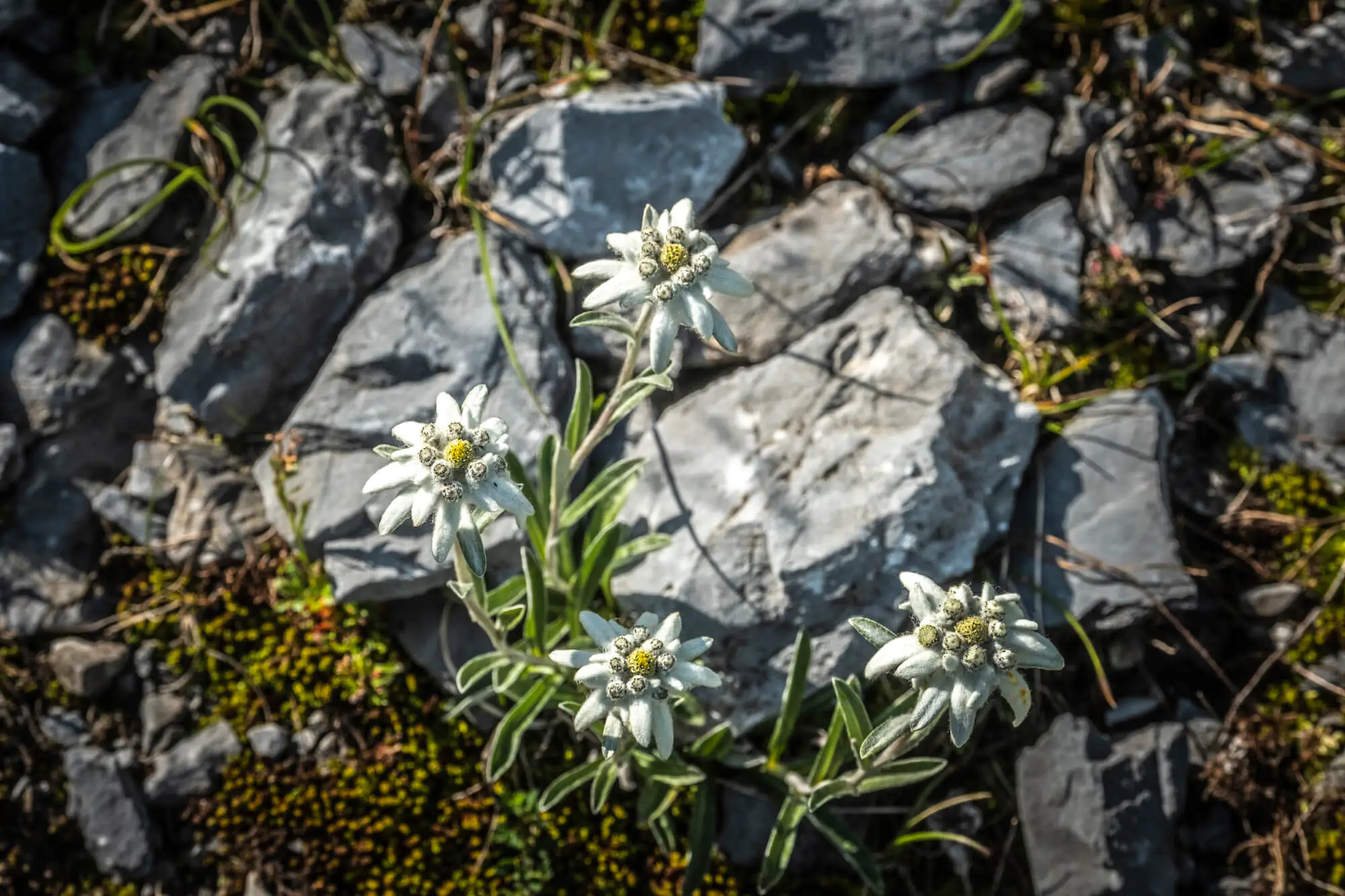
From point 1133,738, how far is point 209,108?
5.55 meters

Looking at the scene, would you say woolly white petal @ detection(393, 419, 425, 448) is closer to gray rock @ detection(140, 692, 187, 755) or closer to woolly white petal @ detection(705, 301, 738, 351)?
woolly white petal @ detection(705, 301, 738, 351)

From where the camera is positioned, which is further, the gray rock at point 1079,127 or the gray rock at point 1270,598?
the gray rock at point 1079,127

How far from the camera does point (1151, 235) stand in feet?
17.0

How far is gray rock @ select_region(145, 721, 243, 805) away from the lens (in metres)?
4.88

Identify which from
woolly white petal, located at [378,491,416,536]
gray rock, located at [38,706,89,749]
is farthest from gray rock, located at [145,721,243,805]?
woolly white petal, located at [378,491,416,536]

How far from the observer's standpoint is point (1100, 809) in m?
4.55

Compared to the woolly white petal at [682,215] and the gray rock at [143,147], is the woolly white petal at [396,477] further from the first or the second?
the gray rock at [143,147]

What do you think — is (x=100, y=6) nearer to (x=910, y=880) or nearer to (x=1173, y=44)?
(x=1173, y=44)

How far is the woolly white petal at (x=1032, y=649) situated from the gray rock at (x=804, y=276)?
2062 mm

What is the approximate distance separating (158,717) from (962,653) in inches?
154

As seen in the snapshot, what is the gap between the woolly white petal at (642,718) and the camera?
3.48m

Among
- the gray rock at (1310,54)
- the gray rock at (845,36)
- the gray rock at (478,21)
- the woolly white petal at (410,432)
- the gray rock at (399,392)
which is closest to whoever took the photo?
the woolly white petal at (410,432)

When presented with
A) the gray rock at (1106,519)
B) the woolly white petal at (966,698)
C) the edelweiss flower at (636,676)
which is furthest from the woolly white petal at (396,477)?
the gray rock at (1106,519)

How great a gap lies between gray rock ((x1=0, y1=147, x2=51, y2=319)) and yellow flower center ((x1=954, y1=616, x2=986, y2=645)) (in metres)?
4.75
